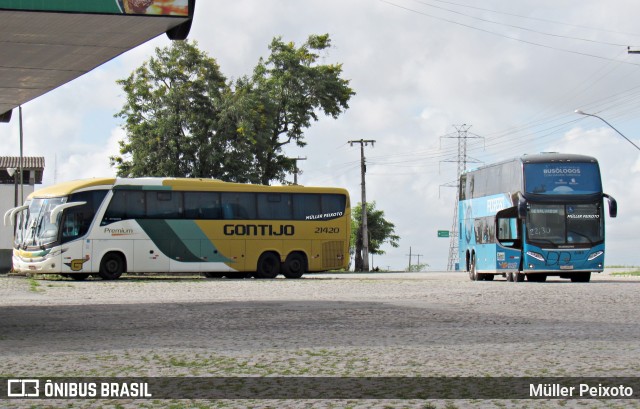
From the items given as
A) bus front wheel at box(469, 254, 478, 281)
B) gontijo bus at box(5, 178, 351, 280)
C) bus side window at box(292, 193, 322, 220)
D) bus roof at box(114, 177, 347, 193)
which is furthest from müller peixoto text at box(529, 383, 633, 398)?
bus side window at box(292, 193, 322, 220)

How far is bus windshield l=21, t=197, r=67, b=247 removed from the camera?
3456 cm

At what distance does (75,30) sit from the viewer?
1584 cm

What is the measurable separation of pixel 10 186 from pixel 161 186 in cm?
3309

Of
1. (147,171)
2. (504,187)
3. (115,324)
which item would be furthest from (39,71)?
(147,171)

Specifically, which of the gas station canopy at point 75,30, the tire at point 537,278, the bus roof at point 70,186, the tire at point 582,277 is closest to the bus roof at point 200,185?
the bus roof at point 70,186

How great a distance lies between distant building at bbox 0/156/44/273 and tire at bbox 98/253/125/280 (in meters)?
26.7

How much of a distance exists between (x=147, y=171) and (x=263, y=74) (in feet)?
31.8

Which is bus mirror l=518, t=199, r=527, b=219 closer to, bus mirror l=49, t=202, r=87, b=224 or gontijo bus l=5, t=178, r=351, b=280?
gontijo bus l=5, t=178, r=351, b=280

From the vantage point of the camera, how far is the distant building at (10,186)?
62.1 metres

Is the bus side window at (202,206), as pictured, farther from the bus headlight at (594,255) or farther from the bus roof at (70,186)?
the bus headlight at (594,255)

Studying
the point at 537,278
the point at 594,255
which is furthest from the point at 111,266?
the point at 594,255

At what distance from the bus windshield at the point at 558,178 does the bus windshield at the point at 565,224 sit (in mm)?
471

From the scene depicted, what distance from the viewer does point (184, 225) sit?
3650cm

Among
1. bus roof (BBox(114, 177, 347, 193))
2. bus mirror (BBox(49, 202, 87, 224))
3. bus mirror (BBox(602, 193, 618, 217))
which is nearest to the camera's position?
bus mirror (BBox(602, 193, 618, 217))
